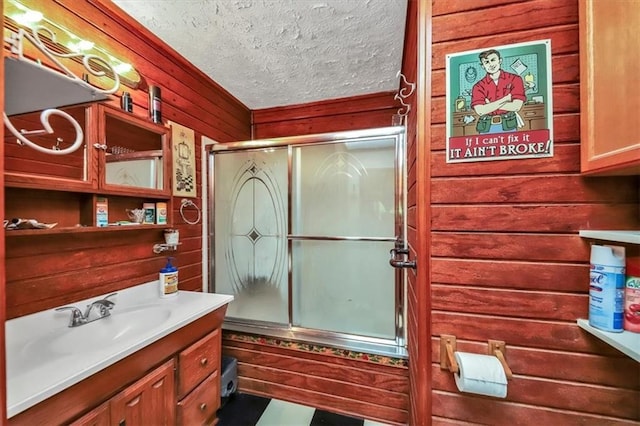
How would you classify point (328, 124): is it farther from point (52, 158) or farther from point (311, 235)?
point (52, 158)

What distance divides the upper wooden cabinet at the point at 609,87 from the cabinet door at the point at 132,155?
1.84 meters

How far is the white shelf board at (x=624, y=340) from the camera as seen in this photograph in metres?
0.58

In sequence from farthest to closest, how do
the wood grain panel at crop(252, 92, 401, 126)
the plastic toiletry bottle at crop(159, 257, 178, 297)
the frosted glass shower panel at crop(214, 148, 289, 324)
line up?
1. the wood grain panel at crop(252, 92, 401, 126)
2. the frosted glass shower panel at crop(214, 148, 289, 324)
3. the plastic toiletry bottle at crop(159, 257, 178, 297)

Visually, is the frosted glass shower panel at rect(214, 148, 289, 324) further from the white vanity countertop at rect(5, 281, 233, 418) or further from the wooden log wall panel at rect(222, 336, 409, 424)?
the white vanity countertop at rect(5, 281, 233, 418)

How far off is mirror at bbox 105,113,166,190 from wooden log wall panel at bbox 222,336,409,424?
1.31 meters

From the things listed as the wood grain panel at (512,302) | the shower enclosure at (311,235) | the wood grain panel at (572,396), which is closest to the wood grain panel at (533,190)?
Answer: the wood grain panel at (512,302)

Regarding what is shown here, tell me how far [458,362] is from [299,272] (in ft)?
4.81

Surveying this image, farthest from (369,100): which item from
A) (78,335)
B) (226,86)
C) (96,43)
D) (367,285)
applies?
(78,335)

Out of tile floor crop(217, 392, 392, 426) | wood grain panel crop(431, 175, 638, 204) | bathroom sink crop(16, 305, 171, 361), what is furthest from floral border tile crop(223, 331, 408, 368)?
wood grain panel crop(431, 175, 638, 204)

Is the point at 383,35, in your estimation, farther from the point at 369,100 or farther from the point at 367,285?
the point at 367,285

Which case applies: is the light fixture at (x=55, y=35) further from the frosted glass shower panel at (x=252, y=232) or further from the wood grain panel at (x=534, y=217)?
the wood grain panel at (x=534, y=217)

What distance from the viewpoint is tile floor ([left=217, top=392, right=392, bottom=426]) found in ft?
Answer: 5.25

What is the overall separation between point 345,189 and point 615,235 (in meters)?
1.53

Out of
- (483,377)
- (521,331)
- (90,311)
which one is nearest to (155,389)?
(90,311)
